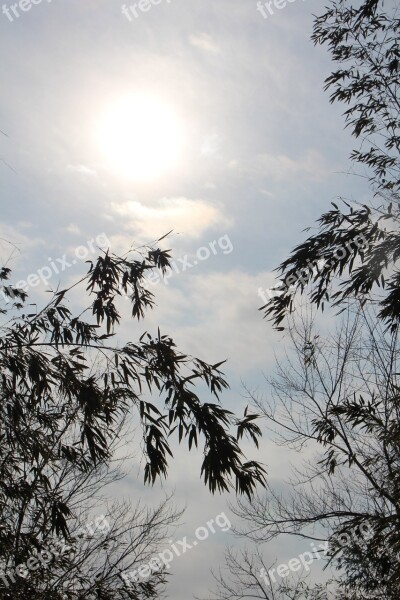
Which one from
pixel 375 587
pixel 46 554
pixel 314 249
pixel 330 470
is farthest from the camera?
pixel 375 587

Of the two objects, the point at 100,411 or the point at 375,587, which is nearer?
the point at 100,411

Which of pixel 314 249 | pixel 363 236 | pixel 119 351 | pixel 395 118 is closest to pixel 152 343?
pixel 119 351

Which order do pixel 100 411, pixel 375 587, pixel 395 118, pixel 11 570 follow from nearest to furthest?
1. pixel 100 411
2. pixel 11 570
3. pixel 395 118
4. pixel 375 587

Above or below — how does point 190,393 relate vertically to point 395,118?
below

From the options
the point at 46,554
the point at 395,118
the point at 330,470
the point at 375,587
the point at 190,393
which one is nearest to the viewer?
the point at 190,393

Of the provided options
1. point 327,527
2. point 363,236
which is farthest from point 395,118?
point 327,527

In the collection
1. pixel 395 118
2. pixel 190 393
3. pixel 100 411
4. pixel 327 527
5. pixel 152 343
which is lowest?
pixel 327 527

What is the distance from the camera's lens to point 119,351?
15.6 feet

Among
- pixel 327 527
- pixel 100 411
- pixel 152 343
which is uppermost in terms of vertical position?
pixel 152 343

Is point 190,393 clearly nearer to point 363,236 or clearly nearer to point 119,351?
point 119,351

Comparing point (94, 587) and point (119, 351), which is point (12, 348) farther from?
point (94, 587)

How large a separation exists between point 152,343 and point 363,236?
2310 millimetres

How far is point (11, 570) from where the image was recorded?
18.1ft

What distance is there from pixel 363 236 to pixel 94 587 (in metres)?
5.97
